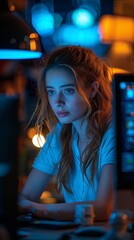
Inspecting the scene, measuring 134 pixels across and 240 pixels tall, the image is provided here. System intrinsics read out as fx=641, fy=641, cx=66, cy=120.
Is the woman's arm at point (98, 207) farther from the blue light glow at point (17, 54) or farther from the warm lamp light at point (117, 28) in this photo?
the warm lamp light at point (117, 28)

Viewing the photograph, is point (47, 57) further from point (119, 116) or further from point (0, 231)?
point (0, 231)

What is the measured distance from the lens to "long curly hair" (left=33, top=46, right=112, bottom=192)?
11.1 feet

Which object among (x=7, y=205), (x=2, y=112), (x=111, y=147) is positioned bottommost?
(x=111, y=147)

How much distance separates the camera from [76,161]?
11.2ft

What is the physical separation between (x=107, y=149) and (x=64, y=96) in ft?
1.17

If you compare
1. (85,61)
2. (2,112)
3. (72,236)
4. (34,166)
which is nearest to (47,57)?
(85,61)

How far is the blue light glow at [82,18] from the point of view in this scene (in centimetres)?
1068

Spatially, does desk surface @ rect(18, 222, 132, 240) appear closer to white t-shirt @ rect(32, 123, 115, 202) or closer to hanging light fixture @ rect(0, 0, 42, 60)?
white t-shirt @ rect(32, 123, 115, 202)

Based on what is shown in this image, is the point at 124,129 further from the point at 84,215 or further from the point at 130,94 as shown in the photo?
the point at 84,215

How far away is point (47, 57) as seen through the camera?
352 cm

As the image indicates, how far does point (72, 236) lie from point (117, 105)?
1.81 feet

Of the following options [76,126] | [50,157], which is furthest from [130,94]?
[50,157]

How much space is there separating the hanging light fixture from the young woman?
353 millimetres

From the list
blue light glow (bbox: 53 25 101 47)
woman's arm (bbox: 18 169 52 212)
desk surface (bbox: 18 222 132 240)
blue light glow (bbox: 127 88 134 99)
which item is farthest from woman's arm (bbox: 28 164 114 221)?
blue light glow (bbox: 53 25 101 47)
